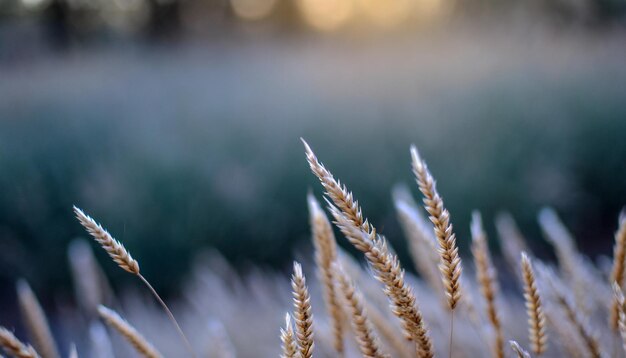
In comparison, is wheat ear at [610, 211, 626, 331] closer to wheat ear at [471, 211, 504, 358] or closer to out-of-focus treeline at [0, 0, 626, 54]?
wheat ear at [471, 211, 504, 358]

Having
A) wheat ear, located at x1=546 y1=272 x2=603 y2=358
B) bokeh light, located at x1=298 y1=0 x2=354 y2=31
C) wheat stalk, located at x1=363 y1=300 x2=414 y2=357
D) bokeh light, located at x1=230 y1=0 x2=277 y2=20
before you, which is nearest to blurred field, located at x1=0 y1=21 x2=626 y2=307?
bokeh light, located at x1=298 y1=0 x2=354 y2=31

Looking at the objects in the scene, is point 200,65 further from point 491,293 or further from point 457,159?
point 491,293

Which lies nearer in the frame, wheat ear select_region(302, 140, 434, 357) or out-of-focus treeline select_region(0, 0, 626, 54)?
wheat ear select_region(302, 140, 434, 357)

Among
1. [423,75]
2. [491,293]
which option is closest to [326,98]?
[423,75]

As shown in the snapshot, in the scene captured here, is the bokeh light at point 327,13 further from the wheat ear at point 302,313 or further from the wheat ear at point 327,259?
the wheat ear at point 302,313

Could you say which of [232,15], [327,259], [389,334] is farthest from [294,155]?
[232,15]

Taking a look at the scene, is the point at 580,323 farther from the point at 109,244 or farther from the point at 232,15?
the point at 232,15
